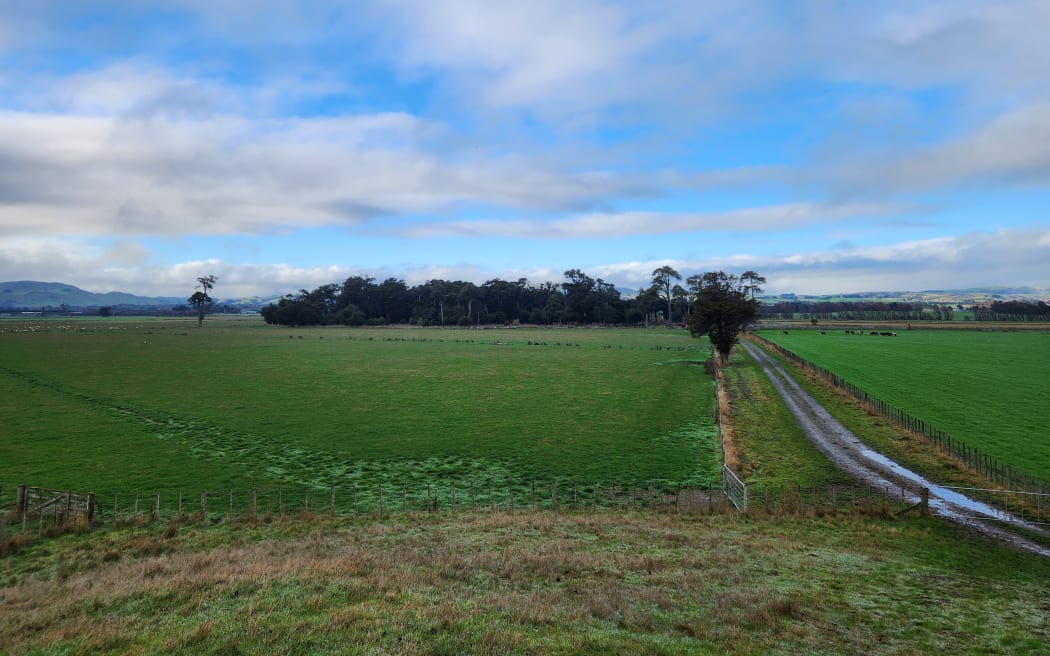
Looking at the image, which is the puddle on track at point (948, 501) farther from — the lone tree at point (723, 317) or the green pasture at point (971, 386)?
the lone tree at point (723, 317)

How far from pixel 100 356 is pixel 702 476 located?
85789 millimetres

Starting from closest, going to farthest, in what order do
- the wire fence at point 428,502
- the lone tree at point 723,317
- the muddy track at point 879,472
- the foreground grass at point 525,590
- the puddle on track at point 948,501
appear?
Result: the foreground grass at point 525,590
the muddy track at point 879,472
the wire fence at point 428,502
the puddle on track at point 948,501
the lone tree at point 723,317

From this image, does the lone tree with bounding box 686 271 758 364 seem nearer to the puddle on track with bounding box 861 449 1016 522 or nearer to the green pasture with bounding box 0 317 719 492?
the green pasture with bounding box 0 317 719 492

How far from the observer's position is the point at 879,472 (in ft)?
86.4

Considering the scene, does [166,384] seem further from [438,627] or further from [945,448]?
[945,448]

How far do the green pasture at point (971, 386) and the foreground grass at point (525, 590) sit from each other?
1716cm

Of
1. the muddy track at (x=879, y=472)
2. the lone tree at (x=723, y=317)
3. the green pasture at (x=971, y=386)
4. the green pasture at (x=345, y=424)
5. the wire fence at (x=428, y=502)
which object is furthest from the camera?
the lone tree at (x=723, y=317)

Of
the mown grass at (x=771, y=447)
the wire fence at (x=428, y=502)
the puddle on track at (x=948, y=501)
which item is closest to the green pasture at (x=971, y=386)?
the puddle on track at (x=948, y=501)

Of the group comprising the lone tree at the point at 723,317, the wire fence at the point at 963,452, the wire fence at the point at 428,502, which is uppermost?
the lone tree at the point at 723,317

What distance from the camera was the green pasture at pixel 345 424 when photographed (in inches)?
1049

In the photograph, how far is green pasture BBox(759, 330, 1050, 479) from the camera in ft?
104

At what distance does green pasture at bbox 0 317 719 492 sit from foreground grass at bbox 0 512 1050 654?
25.4 feet

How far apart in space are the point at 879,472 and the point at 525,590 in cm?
2164

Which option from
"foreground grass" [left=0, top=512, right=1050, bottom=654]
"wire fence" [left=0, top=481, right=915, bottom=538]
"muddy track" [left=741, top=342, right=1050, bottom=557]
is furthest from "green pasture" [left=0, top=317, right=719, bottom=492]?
"foreground grass" [left=0, top=512, right=1050, bottom=654]
